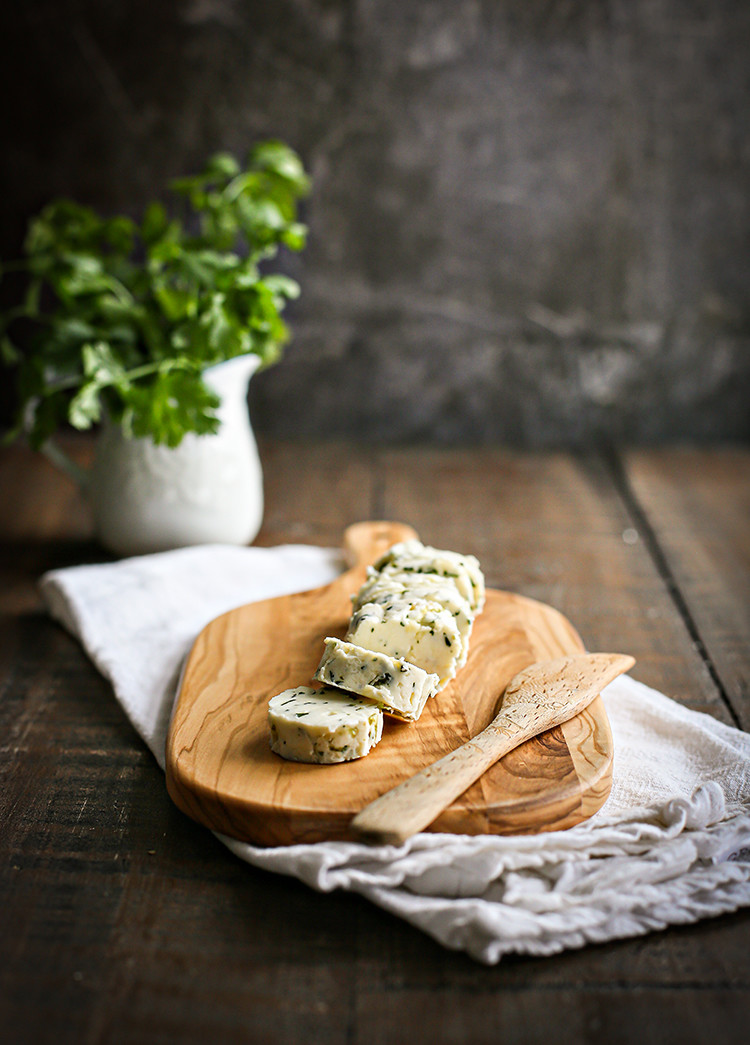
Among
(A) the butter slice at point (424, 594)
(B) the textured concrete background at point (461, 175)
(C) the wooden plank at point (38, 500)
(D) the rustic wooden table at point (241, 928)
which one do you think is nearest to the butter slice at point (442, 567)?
(A) the butter slice at point (424, 594)

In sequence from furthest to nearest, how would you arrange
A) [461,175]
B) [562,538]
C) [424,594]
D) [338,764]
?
[461,175] → [562,538] → [424,594] → [338,764]

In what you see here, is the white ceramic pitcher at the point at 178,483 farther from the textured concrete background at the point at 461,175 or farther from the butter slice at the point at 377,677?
the textured concrete background at the point at 461,175

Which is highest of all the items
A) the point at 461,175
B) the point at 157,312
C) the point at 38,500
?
the point at 461,175

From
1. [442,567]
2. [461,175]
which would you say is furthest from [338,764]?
[461,175]

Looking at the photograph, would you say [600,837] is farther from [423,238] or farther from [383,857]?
[423,238]

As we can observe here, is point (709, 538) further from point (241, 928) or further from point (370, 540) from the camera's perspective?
point (241, 928)

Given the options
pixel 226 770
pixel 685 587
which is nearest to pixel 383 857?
pixel 226 770
